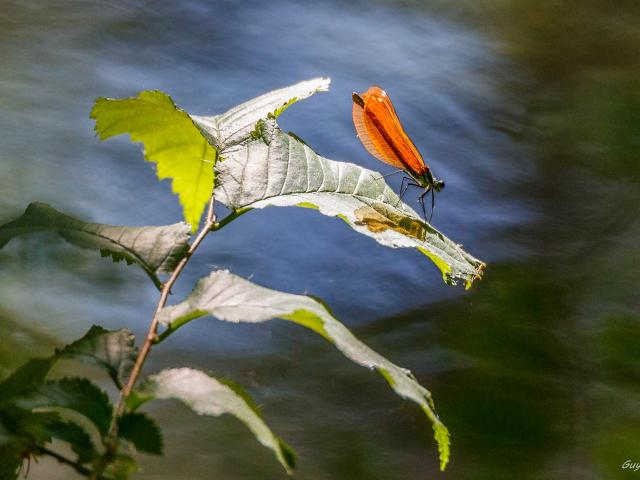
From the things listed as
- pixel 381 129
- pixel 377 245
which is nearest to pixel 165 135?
pixel 381 129

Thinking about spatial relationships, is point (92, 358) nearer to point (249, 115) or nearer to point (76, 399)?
point (76, 399)

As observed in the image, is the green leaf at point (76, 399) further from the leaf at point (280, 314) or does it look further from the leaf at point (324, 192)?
the leaf at point (324, 192)

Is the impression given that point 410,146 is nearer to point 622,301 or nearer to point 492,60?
point 622,301

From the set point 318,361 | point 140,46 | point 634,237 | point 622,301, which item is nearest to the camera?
point 318,361

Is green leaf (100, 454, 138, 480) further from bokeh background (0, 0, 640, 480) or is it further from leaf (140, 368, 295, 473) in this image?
bokeh background (0, 0, 640, 480)

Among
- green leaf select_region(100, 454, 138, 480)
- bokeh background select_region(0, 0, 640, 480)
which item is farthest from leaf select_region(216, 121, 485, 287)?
bokeh background select_region(0, 0, 640, 480)

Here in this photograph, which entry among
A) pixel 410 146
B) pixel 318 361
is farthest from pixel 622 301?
pixel 410 146
